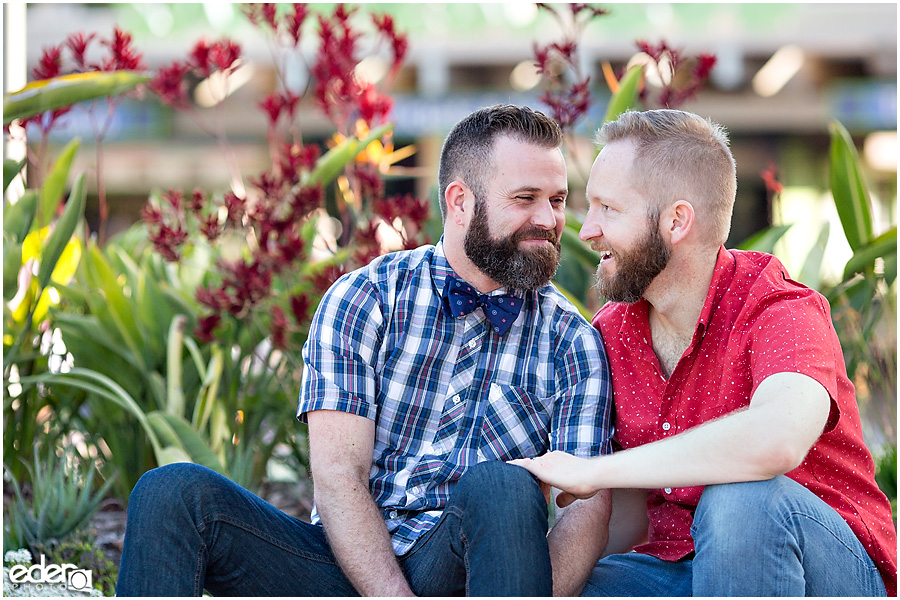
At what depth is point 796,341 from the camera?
165cm

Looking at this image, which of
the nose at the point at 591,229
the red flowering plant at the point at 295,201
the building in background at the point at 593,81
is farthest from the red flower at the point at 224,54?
the building in background at the point at 593,81

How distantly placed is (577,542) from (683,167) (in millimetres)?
819

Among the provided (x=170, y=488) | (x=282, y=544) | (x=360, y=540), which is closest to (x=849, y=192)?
(x=360, y=540)

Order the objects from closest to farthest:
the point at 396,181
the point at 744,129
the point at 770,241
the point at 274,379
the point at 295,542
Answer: the point at 295,542
the point at 770,241
the point at 274,379
the point at 396,181
the point at 744,129

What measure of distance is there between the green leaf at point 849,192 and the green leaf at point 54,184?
98.4 inches

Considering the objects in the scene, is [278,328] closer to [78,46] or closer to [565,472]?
[78,46]

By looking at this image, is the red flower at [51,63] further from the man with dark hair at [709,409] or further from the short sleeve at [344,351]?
the man with dark hair at [709,409]

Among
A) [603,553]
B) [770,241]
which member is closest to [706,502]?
[603,553]

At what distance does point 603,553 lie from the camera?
1902 millimetres

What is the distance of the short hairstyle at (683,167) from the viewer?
6.19ft

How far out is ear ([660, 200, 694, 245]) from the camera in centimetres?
188

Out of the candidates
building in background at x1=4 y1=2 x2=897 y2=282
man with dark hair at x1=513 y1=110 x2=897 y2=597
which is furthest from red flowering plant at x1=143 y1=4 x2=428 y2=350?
building in background at x1=4 y1=2 x2=897 y2=282

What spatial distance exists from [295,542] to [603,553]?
0.66 metres

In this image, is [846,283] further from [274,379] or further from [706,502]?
[274,379]
